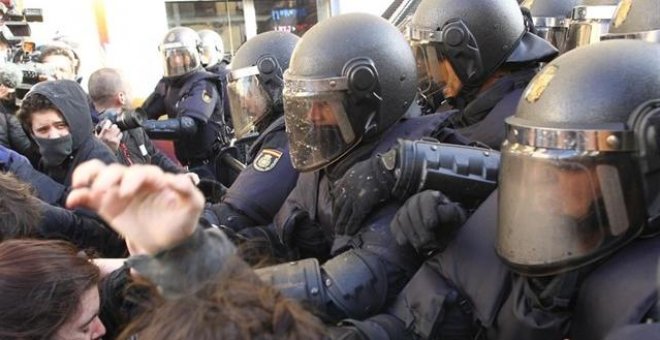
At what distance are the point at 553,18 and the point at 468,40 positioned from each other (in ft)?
5.36

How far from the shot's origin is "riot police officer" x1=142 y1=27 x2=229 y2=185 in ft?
13.7

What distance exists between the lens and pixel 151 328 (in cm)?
93

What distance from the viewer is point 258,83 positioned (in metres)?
2.89

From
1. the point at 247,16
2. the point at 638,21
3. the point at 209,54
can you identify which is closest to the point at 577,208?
the point at 638,21

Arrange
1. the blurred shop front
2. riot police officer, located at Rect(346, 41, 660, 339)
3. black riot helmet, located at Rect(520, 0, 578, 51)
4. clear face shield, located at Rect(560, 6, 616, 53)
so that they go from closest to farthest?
riot police officer, located at Rect(346, 41, 660, 339)
clear face shield, located at Rect(560, 6, 616, 53)
black riot helmet, located at Rect(520, 0, 578, 51)
the blurred shop front

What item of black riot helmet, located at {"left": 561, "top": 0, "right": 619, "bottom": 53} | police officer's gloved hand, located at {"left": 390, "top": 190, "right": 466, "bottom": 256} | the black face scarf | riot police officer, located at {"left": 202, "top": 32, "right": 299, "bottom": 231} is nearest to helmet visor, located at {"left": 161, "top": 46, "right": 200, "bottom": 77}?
riot police officer, located at {"left": 202, "top": 32, "right": 299, "bottom": 231}

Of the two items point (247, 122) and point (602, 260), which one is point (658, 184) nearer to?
point (602, 260)

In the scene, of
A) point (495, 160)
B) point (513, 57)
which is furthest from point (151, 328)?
point (513, 57)

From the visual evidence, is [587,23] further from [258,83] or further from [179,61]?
[179,61]

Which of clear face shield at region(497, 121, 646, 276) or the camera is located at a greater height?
clear face shield at region(497, 121, 646, 276)

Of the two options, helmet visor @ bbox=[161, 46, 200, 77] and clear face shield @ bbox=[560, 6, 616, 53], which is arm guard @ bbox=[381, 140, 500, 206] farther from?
helmet visor @ bbox=[161, 46, 200, 77]

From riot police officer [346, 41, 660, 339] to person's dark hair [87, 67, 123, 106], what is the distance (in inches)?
113

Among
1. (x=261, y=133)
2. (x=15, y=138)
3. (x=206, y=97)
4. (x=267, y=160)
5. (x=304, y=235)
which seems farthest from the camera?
(x=206, y=97)

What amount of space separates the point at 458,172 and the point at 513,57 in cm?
122
